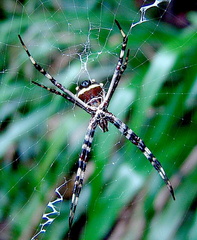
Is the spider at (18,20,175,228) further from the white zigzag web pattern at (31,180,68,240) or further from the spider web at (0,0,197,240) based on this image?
the white zigzag web pattern at (31,180,68,240)

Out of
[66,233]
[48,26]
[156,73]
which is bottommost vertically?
[66,233]

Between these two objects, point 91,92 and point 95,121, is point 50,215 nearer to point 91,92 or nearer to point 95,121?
point 95,121

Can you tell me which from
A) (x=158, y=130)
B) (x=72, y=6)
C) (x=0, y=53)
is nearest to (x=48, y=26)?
(x=72, y=6)

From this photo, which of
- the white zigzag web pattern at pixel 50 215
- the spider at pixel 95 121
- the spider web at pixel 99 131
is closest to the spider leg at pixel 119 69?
the spider at pixel 95 121

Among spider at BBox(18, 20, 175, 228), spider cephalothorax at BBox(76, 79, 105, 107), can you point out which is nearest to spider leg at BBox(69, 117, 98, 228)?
spider at BBox(18, 20, 175, 228)

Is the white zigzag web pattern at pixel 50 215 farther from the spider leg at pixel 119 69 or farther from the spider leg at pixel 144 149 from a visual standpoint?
the spider leg at pixel 119 69

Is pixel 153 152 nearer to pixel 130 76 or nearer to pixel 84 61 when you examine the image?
pixel 130 76

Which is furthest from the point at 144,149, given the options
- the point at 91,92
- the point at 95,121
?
the point at 91,92
